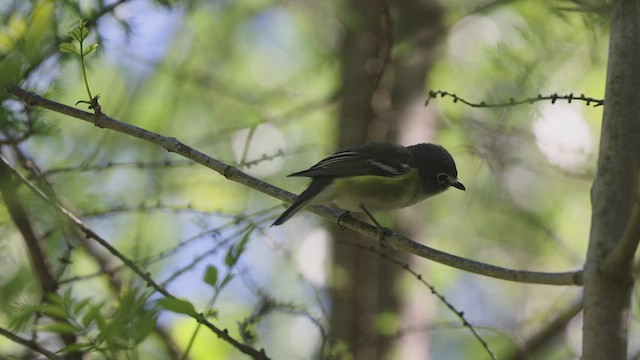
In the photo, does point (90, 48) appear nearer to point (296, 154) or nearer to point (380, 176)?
point (380, 176)

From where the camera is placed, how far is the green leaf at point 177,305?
1752 mm

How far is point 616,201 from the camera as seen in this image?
2.22 m

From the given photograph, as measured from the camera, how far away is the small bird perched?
361 centimetres

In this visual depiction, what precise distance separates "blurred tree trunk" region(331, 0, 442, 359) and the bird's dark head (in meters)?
0.48

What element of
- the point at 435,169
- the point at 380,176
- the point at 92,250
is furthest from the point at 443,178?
the point at 92,250

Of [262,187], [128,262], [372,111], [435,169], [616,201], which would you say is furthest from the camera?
[372,111]

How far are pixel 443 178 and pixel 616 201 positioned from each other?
176cm

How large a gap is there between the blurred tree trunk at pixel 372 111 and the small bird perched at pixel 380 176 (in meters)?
0.47

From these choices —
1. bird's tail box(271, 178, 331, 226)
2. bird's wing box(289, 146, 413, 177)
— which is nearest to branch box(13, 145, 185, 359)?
bird's tail box(271, 178, 331, 226)

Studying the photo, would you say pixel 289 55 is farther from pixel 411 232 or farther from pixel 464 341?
pixel 464 341

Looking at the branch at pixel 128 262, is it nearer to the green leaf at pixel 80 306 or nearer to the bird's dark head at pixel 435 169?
the green leaf at pixel 80 306

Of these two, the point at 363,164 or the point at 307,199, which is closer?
the point at 307,199

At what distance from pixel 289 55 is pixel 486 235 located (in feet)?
6.93

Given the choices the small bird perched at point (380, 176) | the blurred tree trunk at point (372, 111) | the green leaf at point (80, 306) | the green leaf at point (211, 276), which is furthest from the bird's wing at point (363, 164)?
the green leaf at point (80, 306)
